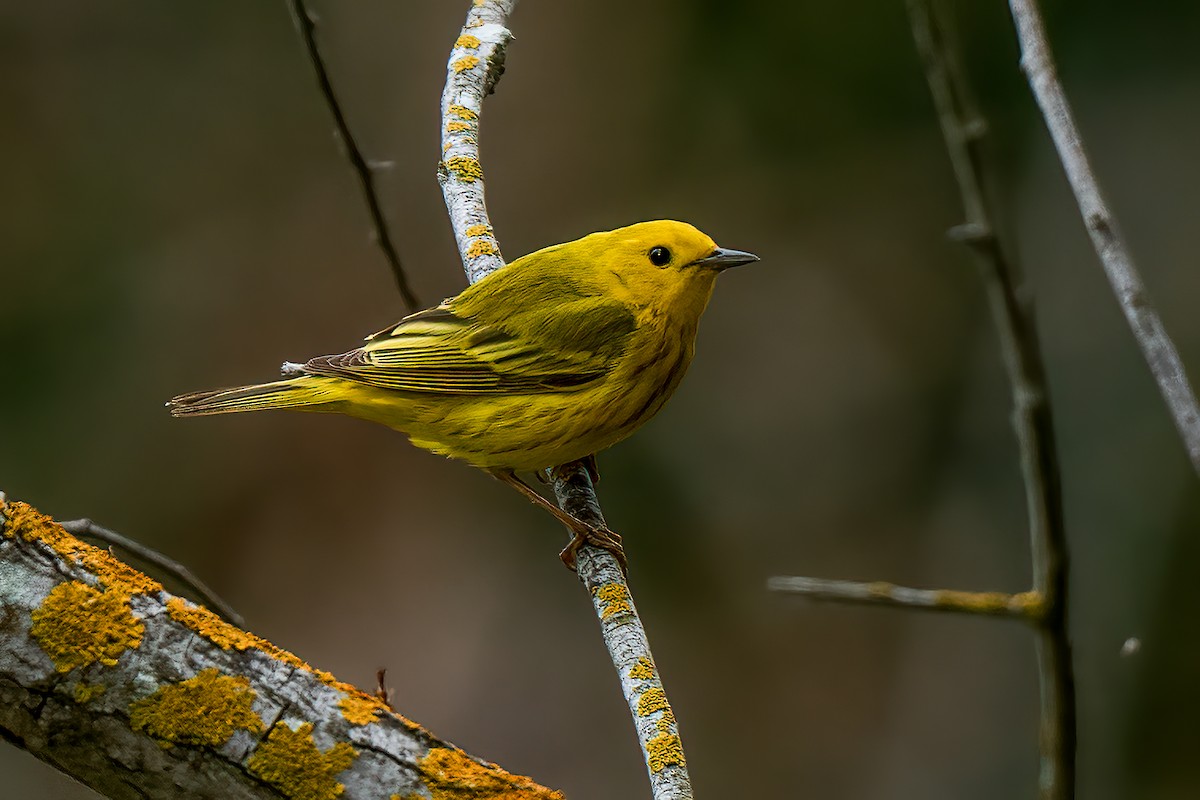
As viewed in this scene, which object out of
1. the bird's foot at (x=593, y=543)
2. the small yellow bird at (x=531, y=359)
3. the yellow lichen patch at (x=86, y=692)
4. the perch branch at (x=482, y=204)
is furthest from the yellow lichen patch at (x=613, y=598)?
the yellow lichen patch at (x=86, y=692)

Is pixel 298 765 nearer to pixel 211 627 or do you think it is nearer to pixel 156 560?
pixel 211 627

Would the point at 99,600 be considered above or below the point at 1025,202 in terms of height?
below

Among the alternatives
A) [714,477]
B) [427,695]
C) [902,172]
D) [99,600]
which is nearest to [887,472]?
[714,477]

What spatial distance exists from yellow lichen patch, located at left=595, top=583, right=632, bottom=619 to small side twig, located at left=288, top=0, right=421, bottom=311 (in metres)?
1.45

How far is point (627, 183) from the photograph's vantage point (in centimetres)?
776

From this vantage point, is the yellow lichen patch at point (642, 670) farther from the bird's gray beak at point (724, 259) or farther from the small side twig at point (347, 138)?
the small side twig at point (347, 138)

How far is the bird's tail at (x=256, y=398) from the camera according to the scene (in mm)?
3852

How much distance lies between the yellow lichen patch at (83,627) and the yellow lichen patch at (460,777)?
0.56 meters

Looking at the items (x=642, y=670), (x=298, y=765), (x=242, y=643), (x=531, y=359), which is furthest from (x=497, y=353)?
(x=298, y=765)

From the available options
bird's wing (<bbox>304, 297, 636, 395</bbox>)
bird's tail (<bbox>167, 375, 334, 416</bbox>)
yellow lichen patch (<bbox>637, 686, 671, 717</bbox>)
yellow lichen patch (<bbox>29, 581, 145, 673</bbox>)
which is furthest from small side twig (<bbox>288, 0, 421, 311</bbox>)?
yellow lichen patch (<bbox>29, 581, 145, 673</bbox>)

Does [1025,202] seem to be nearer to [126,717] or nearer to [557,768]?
[557,768]

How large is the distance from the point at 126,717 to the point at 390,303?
224 inches

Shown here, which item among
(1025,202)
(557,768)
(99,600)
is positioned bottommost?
(557,768)

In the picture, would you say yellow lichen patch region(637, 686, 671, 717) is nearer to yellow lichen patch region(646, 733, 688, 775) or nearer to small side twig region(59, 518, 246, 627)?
yellow lichen patch region(646, 733, 688, 775)
